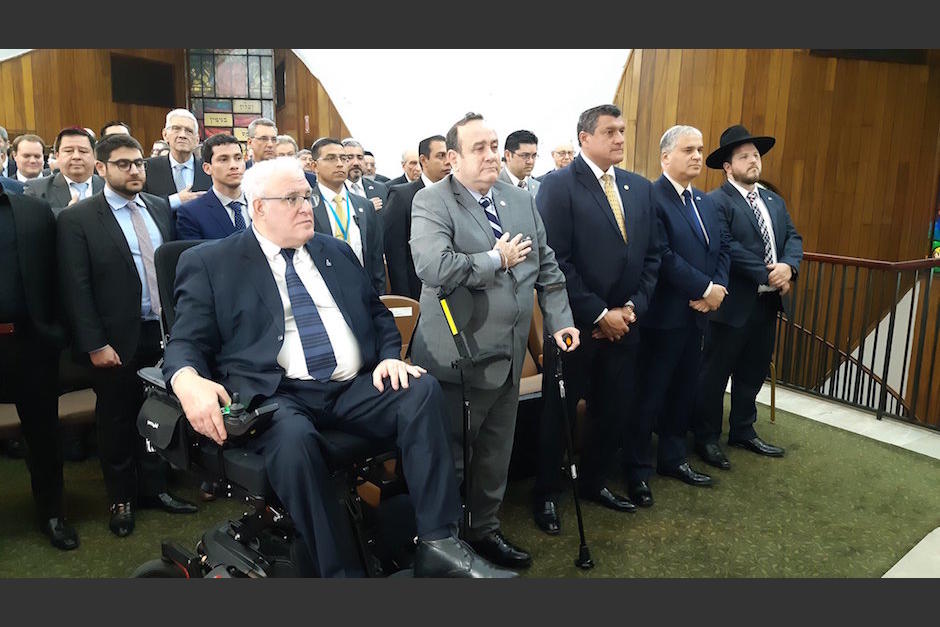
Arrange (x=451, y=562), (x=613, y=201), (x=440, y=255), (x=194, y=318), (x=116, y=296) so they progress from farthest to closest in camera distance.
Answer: (x=613, y=201), (x=116, y=296), (x=440, y=255), (x=194, y=318), (x=451, y=562)

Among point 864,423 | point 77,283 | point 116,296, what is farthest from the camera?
point 864,423

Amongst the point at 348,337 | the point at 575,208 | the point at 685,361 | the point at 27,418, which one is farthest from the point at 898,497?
the point at 27,418

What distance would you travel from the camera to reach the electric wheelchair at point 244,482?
72.4 inches

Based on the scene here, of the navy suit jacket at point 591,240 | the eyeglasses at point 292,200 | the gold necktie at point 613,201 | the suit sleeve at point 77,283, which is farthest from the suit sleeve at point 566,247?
the suit sleeve at point 77,283

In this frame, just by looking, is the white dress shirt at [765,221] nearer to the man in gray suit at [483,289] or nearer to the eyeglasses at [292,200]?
the man in gray suit at [483,289]

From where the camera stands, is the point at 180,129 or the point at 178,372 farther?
the point at 180,129

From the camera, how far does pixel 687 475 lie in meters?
3.29

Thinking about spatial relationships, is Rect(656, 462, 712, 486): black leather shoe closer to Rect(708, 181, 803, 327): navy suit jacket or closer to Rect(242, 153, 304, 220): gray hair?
Rect(708, 181, 803, 327): navy suit jacket

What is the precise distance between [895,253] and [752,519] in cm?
585

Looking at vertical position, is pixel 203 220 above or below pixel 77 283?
above

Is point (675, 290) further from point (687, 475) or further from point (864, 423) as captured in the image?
point (864, 423)

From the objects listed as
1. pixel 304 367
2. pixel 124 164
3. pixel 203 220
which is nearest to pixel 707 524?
pixel 304 367

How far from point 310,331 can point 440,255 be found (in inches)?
18.9

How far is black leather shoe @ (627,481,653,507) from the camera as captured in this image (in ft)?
9.98
